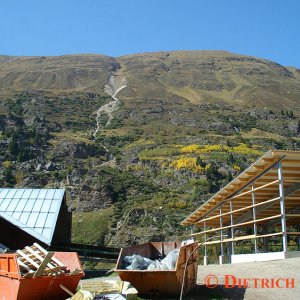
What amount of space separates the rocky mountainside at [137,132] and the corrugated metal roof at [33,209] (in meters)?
25.3

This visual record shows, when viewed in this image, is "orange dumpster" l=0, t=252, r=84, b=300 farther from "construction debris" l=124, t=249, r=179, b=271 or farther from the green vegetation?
the green vegetation

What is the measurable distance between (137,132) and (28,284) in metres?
89.8

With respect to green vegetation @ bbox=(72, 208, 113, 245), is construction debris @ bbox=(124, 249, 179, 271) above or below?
below

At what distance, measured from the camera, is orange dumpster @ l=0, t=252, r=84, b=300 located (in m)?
9.05

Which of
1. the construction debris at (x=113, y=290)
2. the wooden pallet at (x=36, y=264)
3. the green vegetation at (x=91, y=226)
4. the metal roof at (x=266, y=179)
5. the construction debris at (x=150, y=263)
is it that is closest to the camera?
the construction debris at (x=113, y=290)

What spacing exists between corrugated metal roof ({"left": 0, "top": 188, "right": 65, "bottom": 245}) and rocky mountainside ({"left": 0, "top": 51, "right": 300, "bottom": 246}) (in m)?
25.3

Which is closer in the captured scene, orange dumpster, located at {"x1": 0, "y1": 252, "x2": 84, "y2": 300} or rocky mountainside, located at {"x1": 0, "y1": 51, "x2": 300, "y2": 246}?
orange dumpster, located at {"x1": 0, "y1": 252, "x2": 84, "y2": 300}

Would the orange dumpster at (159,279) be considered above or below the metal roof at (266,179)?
below

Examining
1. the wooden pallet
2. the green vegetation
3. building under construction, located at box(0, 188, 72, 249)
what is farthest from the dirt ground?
the green vegetation

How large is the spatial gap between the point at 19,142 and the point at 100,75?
84265mm

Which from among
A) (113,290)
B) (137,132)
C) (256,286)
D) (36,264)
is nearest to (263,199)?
(256,286)

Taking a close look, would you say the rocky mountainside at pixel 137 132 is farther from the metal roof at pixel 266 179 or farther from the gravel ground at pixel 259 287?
the gravel ground at pixel 259 287

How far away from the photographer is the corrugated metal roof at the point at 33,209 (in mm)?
19156

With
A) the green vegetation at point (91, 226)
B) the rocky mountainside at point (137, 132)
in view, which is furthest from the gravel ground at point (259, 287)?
the green vegetation at point (91, 226)
